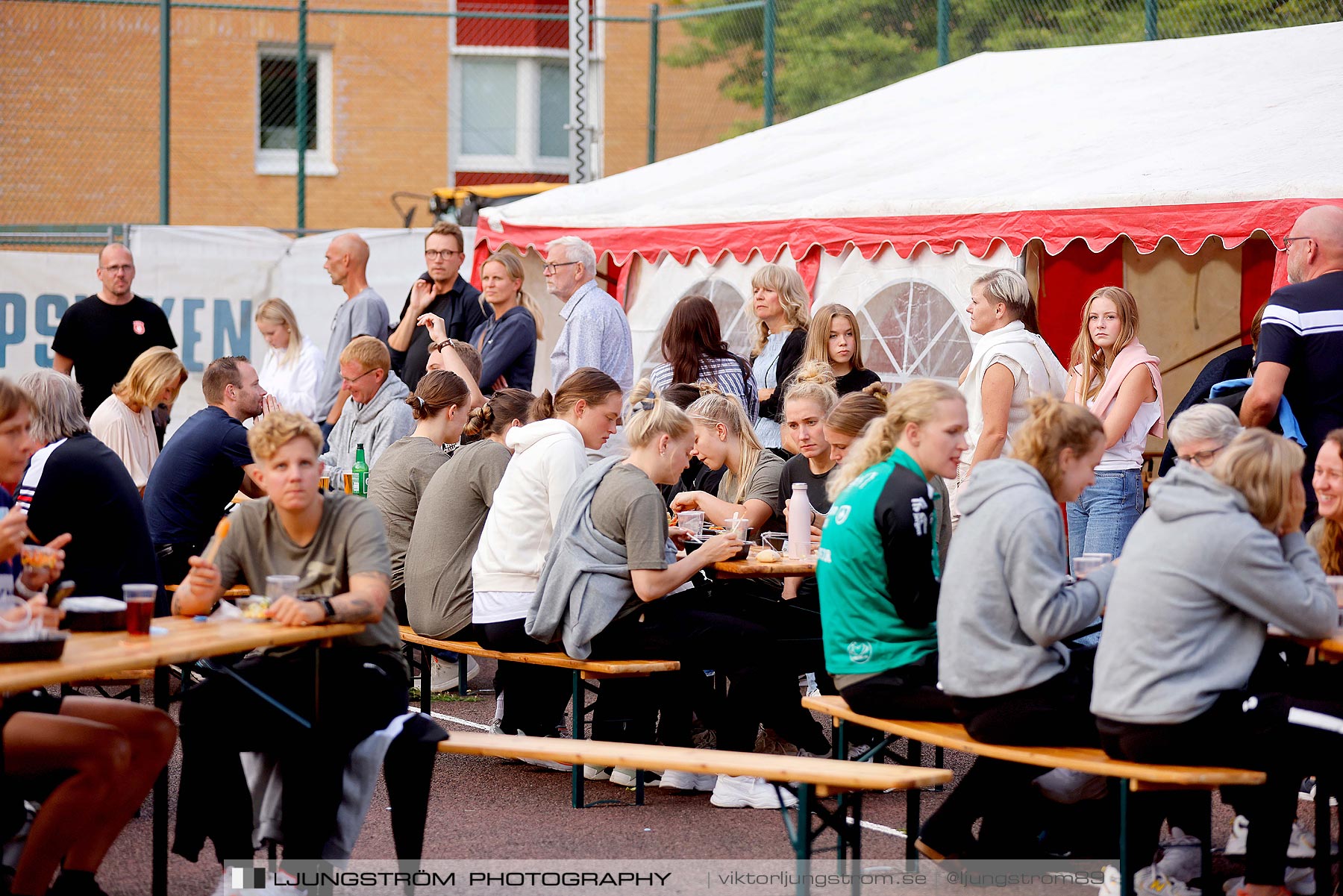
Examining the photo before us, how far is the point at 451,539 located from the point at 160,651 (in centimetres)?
239

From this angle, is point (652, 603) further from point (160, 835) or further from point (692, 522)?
point (160, 835)

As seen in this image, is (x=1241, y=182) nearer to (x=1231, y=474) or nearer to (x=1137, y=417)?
(x=1137, y=417)

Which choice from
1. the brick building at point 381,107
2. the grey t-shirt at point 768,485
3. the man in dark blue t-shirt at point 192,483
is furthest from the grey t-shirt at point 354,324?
the brick building at point 381,107

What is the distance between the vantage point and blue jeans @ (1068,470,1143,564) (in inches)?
270

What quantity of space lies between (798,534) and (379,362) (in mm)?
2890

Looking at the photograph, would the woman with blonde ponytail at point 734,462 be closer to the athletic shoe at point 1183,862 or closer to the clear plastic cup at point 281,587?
the athletic shoe at point 1183,862

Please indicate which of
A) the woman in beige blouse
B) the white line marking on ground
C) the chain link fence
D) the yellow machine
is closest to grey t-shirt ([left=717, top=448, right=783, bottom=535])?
the white line marking on ground

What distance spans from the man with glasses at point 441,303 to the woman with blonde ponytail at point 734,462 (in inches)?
115

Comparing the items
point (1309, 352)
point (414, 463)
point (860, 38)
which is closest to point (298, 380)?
point (414, 463)

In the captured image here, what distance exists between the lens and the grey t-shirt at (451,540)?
20.0ft

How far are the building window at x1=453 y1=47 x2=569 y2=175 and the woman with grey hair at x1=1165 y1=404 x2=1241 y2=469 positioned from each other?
57.8ft

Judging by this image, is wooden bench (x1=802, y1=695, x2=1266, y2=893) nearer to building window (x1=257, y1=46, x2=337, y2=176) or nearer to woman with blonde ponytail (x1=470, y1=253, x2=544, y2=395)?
woman with blonde ponytail (x1=470, y1=253, x2=544, y2=395)

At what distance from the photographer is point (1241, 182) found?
752 cm

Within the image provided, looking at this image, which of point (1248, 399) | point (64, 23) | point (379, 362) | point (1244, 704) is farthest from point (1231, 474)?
point (64, 23)
